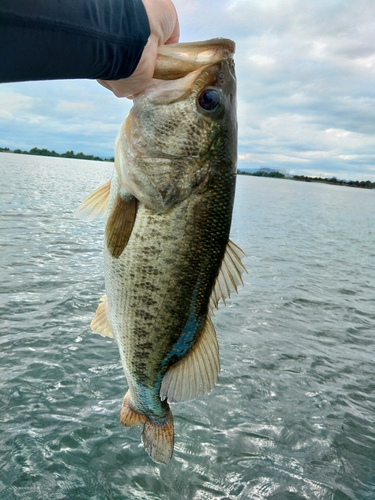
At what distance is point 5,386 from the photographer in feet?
15.7

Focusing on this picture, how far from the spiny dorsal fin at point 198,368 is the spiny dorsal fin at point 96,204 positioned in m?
0.99

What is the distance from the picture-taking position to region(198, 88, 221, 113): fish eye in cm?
227

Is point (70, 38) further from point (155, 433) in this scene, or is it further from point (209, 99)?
point (155, 433)

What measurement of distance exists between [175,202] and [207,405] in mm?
3408

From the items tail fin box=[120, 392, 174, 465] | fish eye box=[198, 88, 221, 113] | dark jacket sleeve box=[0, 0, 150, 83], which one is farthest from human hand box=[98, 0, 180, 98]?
tail fin box=[120, 392, 174, 465]

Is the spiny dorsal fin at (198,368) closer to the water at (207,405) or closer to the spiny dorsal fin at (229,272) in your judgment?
the spiny dorsal fin at (229,272)

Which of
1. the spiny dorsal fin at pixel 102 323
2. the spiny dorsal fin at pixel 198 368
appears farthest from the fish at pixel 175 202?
the spiny dorsal fin at pixel 102 323

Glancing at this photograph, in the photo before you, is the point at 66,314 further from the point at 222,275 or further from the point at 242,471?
the point at 222,275

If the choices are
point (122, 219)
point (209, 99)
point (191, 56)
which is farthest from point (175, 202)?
point (191, 56)

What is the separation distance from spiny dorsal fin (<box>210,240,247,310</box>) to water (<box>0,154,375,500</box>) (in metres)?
2.14

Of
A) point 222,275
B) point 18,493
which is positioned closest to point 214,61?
point 222,275

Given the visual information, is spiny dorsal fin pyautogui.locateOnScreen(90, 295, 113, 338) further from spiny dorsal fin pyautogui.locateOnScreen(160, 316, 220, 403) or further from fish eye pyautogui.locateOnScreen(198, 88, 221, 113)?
fish eye pyautogui.locateOnScreen(198, 88, 221, 113)

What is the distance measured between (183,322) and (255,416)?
2904 millimetres

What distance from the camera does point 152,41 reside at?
1847 millimetres
